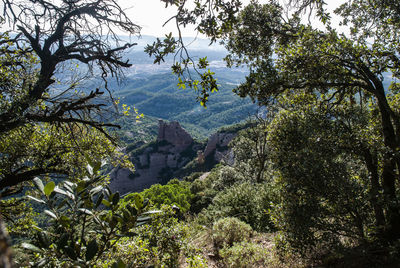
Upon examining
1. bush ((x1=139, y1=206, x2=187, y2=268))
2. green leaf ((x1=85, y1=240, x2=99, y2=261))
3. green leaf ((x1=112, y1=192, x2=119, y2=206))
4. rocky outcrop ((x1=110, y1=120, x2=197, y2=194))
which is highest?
green leaf ((x1=112, y1=192, x2=119, y2=206))

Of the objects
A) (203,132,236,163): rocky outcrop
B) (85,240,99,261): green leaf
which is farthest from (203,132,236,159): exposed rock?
(85,240,99,261): green leaf

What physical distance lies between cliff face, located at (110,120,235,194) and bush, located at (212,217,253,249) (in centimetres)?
7274

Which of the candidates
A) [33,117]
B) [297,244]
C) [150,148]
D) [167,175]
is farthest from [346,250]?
[150,148]

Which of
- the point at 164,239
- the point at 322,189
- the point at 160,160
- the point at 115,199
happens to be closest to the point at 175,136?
the point at 160,160

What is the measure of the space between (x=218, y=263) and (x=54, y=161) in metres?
5.49

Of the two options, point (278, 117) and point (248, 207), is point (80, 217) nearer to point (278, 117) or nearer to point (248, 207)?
point (278, 117)

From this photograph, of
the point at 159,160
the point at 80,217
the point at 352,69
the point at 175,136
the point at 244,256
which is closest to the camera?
the point at 80,217

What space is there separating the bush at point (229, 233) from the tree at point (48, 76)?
4737 millimetres

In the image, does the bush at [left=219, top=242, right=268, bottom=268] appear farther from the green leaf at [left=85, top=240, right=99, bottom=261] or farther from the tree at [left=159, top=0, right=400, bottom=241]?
the green leaf at [left=85, top=240, right=99, bottom=261]

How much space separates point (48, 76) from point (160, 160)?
8414cm

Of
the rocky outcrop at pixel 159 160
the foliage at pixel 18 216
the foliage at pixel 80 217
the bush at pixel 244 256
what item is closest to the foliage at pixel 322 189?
the bush at pixel 244 256

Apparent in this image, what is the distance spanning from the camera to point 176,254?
5.09 meters

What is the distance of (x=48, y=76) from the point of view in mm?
5648

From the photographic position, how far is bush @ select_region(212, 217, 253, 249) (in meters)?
7.64
